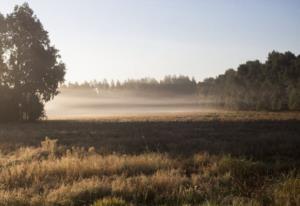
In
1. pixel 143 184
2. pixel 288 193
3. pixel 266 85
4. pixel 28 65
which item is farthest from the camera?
pixel 266 85

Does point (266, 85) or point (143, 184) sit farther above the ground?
point (266, 85)

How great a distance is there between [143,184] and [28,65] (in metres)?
47.5

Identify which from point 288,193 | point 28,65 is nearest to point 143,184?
point 288,193

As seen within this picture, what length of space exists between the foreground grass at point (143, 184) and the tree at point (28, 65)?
4054 cm

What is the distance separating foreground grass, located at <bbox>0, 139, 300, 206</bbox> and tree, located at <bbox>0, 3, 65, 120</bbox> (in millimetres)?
40544

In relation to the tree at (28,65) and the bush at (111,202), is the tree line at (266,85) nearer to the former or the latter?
the tree at (28,65)

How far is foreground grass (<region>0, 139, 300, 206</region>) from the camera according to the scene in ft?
32.5

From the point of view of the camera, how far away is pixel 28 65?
56.0 metres

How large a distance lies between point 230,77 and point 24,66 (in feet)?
305

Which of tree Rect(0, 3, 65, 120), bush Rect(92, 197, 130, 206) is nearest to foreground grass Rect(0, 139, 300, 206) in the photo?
bush Rect(92, 197, 130, 206)

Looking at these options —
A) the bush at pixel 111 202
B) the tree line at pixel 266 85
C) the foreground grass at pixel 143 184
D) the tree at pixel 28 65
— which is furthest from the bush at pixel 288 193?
the tree line at pixel 266 85

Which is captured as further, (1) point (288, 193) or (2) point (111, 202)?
(1) point (288, 193)

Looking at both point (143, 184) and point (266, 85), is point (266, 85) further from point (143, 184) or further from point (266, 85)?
point (143, 184)

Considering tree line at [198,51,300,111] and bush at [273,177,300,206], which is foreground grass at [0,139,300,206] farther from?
tree line at [198,51,300,111]
